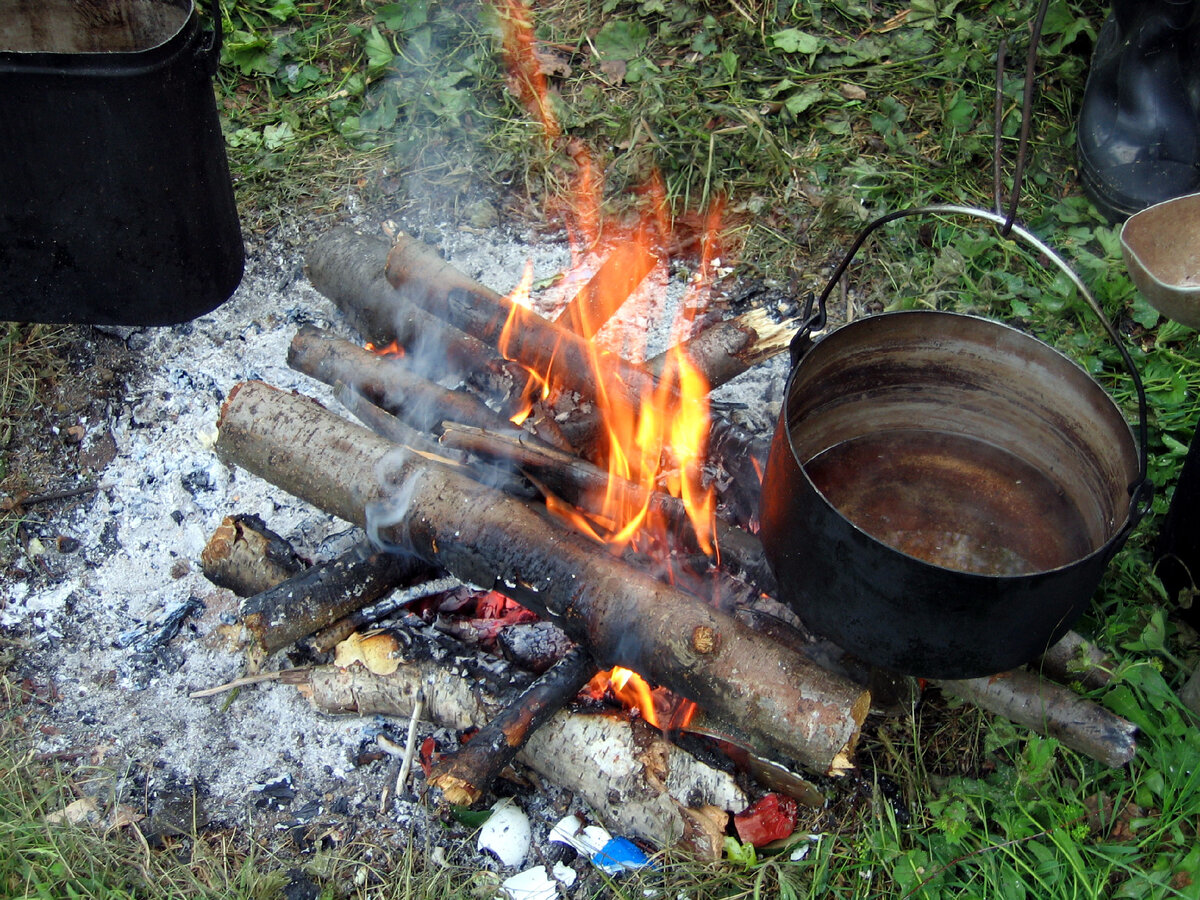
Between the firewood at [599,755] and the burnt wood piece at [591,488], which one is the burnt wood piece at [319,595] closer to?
the firewood at [599,755]

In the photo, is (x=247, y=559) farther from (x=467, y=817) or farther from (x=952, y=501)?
(x=952, y=501)

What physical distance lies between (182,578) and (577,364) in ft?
4.86

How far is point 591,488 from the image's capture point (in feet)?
8.14

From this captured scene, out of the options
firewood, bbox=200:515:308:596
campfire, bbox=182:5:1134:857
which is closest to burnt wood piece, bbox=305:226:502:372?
campfire, bbox=182:5:1134:857

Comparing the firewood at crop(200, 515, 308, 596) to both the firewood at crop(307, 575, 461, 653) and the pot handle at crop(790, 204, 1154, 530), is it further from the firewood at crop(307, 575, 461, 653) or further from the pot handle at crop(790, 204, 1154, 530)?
the pot handle at crop(790, 204, 1154, 530)

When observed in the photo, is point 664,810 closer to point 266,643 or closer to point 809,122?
point 266,643

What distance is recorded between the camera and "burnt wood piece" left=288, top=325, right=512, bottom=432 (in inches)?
111

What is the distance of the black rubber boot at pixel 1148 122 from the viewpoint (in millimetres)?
3748

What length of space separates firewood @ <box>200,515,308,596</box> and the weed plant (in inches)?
28.9

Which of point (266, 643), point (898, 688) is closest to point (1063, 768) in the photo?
point (898, 688)

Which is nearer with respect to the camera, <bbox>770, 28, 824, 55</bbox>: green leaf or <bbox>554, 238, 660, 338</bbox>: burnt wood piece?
<bbox>554, 238, 660, 338</bbox>: burnt wood piece

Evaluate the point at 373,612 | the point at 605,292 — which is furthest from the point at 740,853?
the point at 605,292

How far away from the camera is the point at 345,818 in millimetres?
2404

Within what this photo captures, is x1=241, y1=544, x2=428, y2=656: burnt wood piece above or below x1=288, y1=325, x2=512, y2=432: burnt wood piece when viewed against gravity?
below
